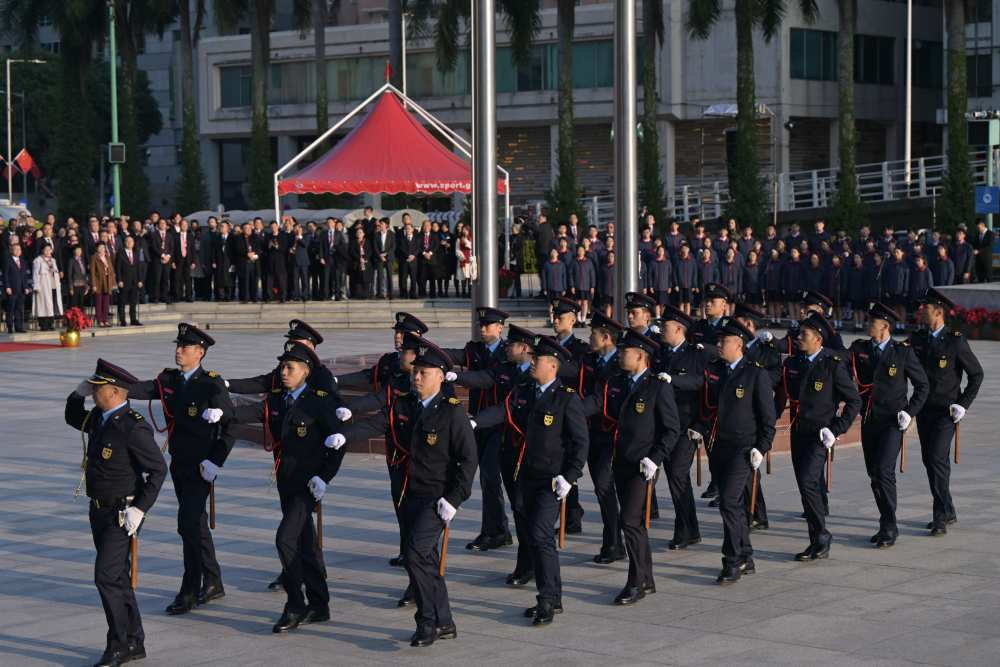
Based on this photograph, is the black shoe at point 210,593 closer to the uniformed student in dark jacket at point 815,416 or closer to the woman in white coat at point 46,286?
the uniformed student in dark jacket at point 815,416

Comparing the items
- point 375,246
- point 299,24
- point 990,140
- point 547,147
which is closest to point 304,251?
point 375,246

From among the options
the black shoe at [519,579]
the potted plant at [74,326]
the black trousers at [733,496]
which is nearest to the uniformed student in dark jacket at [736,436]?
the black trousers at [733,496]

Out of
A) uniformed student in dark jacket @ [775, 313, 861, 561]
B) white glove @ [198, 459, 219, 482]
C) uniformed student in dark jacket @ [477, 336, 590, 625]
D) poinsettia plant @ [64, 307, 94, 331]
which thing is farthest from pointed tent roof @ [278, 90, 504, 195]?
white glove @ [198, 459, 219, 482]

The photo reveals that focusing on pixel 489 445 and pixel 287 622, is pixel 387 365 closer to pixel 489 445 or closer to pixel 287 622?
pixel 489 445

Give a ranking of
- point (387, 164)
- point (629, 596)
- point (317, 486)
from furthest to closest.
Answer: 1. point (387, 164)
2. point (629, 596)
3. point (317, 486)

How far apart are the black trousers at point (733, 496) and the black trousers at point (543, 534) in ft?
4.79

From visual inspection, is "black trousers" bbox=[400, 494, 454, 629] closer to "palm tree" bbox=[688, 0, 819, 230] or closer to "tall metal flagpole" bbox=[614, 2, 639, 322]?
"tall metal flagpole" bbox=[614, 2, 639, 322]

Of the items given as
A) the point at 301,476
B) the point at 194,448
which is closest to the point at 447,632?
the point at 301,476

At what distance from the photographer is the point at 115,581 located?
377 inches

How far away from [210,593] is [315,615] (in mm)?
982

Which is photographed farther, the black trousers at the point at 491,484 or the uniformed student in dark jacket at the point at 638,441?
the black trousers at the point at 491,484

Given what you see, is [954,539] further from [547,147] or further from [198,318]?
[547,147]

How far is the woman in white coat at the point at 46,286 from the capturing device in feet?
97.5

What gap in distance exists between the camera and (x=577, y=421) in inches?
422
